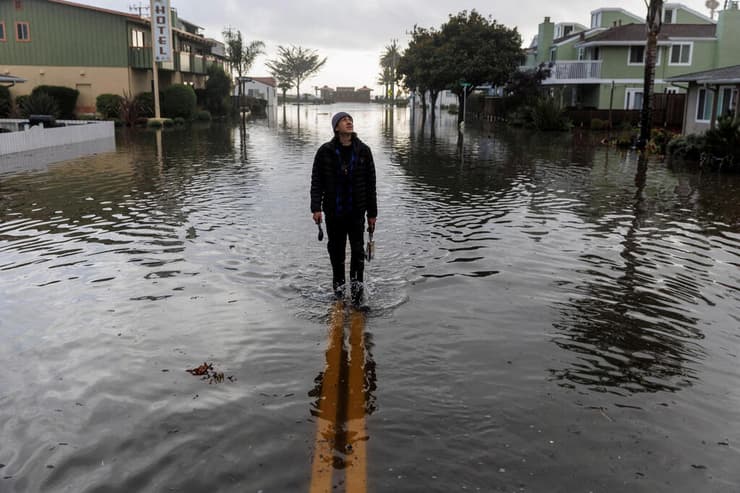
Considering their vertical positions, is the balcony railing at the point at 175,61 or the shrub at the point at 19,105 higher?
the balcony railing at the point at 175,61

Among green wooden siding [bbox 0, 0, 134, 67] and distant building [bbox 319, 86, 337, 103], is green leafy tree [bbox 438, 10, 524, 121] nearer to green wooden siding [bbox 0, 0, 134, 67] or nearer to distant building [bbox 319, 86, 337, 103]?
green wooden siding [bbox 0, 0, 134, 67]

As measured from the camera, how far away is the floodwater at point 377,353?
4.17m

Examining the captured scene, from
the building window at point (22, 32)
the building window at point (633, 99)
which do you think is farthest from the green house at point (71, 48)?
the building window at point (633, 99)

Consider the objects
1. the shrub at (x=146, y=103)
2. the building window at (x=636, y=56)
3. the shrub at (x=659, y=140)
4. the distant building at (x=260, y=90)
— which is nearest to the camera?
the shrub at (x=659, y=140)

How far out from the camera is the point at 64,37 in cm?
4222

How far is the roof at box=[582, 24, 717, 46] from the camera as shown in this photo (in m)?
43.7

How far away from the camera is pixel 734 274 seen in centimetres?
873

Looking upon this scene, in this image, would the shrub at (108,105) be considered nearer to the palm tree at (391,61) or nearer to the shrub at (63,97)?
the shrub at (63,97)

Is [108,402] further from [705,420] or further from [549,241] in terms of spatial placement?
[549,241]

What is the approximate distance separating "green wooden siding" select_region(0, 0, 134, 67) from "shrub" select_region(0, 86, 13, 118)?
3483mm

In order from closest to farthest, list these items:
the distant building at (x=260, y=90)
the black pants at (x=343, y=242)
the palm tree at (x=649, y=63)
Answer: the black pants at (x=343, y=242) < the palm tree at (x=649, y=63) < the distant building at (x=260, y=90)

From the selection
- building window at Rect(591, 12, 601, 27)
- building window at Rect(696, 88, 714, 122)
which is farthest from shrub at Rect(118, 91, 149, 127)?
building window at Rect(591, 12, 601, 27)

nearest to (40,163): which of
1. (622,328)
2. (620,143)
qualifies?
(622,328)

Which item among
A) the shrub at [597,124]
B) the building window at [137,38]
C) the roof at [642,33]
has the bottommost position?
the shrub at [597,124]
